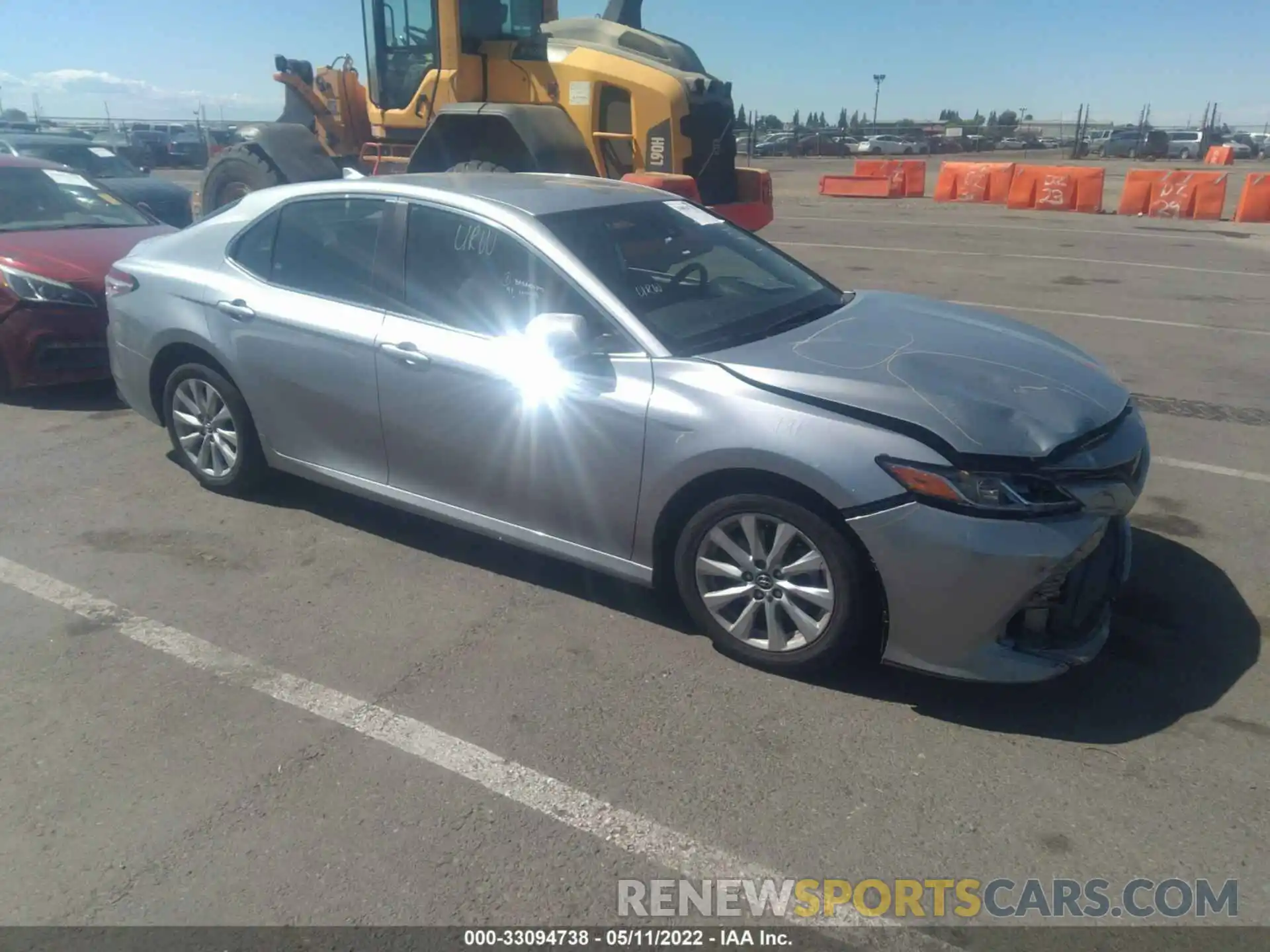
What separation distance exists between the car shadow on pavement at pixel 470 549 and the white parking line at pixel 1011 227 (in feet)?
50.6

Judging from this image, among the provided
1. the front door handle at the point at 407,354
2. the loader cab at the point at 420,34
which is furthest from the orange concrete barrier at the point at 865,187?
the front door handle at the point at 407,354

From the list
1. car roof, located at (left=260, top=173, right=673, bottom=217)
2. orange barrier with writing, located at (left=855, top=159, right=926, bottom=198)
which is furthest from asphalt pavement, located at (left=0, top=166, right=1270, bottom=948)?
orange barrier with writing, located at (left=855, top=159, right=926, bottom=198)

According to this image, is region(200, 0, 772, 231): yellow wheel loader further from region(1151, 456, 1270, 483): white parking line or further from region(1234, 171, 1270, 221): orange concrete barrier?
region(1234, 171, 1270, 221): orange concrete barrier

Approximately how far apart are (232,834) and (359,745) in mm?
489

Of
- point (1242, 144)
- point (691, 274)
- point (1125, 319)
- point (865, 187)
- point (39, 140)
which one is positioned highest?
point (1242, 144)

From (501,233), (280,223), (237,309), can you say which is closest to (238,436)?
(237,309)

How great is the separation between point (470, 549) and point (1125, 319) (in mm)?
7905

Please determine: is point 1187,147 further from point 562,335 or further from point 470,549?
point 562,335

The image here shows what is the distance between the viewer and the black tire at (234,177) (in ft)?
36.7

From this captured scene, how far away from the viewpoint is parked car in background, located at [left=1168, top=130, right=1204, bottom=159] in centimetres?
5059

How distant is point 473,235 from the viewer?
13.8ft

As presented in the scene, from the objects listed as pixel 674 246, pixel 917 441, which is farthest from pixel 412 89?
pixel 917 441

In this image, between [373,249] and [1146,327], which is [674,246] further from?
[1146,327]

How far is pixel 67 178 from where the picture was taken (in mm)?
8281
